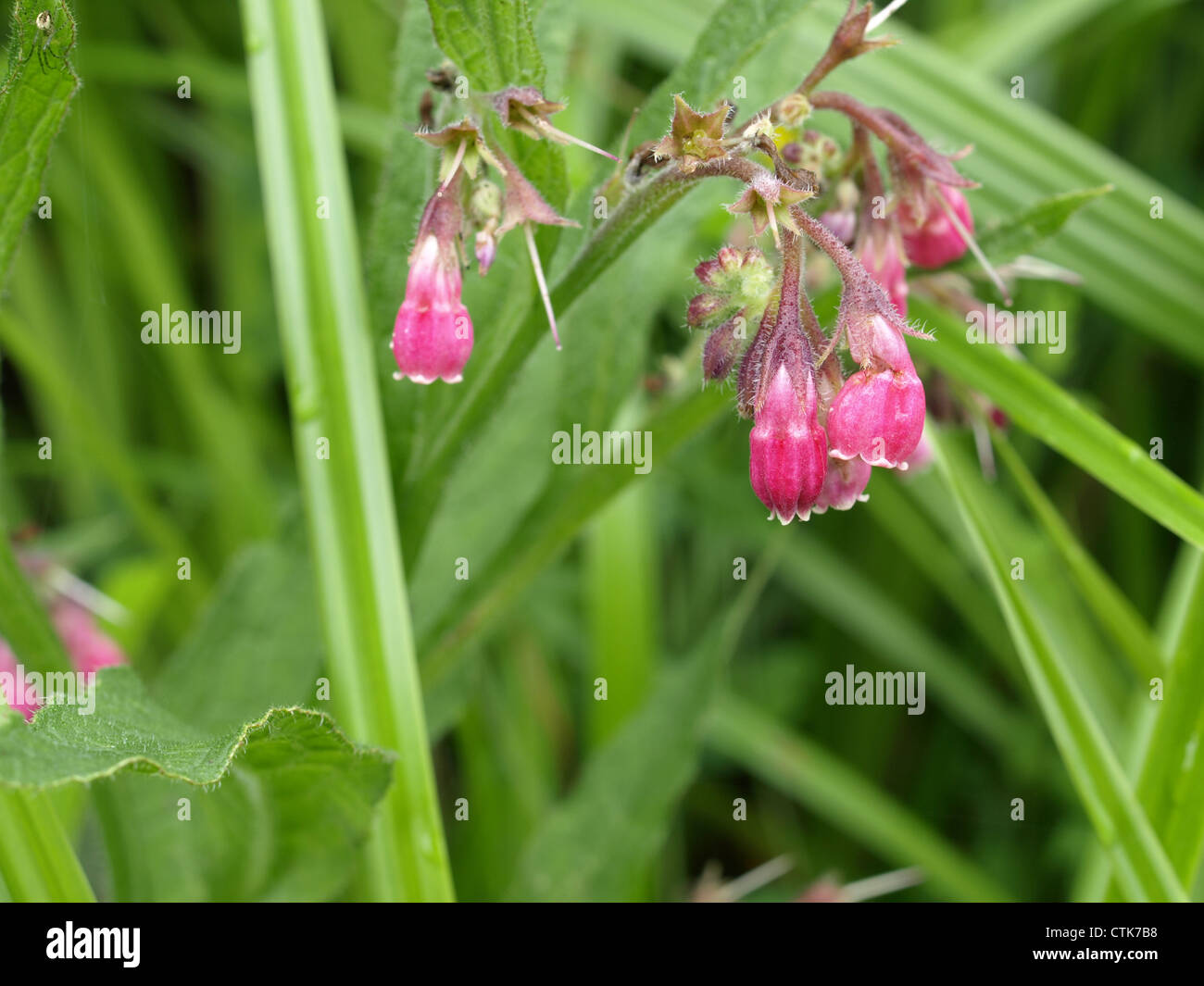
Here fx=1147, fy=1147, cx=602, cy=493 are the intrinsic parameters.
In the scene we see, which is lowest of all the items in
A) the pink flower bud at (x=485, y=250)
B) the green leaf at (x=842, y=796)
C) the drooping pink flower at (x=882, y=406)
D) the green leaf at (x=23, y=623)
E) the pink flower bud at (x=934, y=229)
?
the green leaf at (x=842, y=796)

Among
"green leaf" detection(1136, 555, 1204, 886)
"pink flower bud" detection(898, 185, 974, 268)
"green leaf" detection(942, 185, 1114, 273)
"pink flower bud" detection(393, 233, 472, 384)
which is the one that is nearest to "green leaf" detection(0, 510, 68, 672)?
"pink flower bud" detection(393, 233, 472, 384)

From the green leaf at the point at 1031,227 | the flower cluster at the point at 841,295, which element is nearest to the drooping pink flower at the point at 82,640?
the flower cluster at the point at 841,295

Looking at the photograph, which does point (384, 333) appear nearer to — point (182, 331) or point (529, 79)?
point (529, 79)

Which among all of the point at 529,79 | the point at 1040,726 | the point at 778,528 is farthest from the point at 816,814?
the point at 529,79

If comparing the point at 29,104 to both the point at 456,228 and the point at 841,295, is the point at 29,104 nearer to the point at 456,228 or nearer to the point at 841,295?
the point at 456,228

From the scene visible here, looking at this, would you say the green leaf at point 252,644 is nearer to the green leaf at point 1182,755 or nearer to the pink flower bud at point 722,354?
the pink flower bud at point 722,354

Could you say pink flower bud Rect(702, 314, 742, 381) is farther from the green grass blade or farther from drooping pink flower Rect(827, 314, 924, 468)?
the green grass blade
